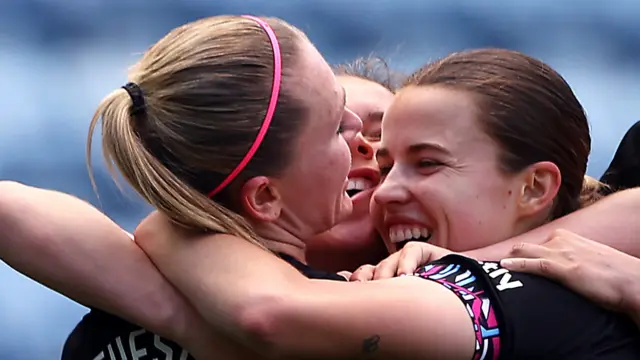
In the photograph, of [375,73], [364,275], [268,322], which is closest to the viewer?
[268,322]

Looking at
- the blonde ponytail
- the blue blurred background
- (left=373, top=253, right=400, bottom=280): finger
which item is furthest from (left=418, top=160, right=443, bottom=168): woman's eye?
the blue blurred background

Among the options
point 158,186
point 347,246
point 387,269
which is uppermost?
point 158,186

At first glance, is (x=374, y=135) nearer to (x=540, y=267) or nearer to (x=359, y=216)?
(x=359, y=216)

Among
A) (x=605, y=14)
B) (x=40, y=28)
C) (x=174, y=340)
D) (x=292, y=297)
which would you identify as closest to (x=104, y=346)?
(x=174, y=340)

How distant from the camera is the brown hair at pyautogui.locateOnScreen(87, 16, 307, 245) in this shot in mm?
1209

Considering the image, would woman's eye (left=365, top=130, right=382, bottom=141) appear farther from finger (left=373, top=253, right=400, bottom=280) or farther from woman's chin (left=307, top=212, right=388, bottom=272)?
finger (left=373, top=253, right=400, bottom=280)

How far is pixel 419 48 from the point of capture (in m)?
2.39

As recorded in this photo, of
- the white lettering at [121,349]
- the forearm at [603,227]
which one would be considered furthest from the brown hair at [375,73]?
the white lettering at [121,349]

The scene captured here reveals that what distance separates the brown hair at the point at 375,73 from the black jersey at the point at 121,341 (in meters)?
0.58

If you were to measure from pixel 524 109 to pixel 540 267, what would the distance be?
0.99 ft

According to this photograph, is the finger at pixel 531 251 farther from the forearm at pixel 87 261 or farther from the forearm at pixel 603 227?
the forearm at pixel 87 261

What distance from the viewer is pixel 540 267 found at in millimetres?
1183

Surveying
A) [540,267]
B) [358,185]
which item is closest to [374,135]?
[358,185]

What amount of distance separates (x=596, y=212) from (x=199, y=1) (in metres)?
1.23
